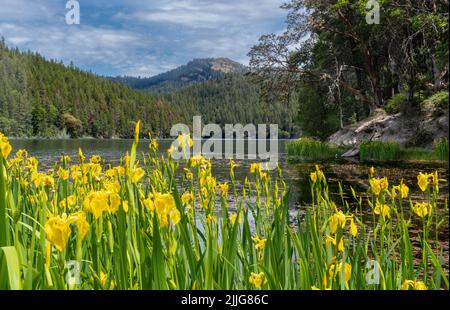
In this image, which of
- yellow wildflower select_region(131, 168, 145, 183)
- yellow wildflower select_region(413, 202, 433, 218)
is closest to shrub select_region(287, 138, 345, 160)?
yellow wildflower select_region(413, 202, 433, 218)

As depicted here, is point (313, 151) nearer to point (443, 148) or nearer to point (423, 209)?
point (443, 148)

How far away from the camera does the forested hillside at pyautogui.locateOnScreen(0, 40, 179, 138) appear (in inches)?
1875

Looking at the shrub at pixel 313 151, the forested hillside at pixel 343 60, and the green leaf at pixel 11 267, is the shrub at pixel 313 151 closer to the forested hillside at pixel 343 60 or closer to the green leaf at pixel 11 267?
the forested hillside at pixel 343 60

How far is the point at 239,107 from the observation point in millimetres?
44562

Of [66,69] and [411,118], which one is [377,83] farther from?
[66,69]

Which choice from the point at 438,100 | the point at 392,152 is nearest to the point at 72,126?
the point at 392,152

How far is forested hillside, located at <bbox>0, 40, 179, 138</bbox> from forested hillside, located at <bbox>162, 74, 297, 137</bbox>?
6.26 metres

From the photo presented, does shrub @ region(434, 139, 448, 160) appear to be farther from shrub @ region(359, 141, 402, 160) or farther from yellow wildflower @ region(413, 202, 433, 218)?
yellow wildflower @ region(413, 202, 433, 218)

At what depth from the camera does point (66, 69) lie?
82.0 metres

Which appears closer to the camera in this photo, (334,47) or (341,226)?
(341,226)

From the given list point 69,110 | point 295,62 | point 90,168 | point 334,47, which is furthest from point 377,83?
point 69,110

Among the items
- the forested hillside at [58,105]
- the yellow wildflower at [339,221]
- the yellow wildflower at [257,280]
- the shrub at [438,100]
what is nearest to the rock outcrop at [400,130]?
the shrub at [438,100]

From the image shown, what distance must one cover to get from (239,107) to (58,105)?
108 ft
